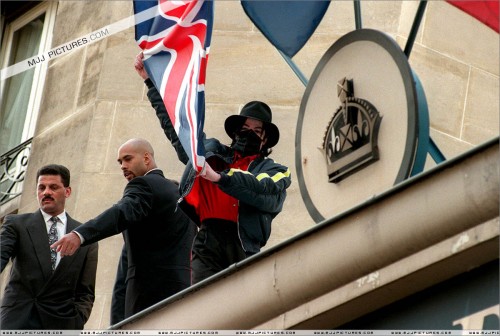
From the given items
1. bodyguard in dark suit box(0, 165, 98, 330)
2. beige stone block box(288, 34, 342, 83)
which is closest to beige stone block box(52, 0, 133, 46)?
beige stone block box(288, 34, 342, 83)

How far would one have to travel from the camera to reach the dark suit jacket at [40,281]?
42.1ft

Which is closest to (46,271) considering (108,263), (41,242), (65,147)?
(41,242)

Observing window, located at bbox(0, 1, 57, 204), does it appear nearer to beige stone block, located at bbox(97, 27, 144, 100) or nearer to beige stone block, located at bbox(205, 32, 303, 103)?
beige stone block, located at bbox(97, 27, 144, 100)

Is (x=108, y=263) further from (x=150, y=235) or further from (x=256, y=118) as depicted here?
(x=256, y=118)

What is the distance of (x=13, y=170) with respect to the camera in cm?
1891

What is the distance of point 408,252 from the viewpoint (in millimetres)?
9875

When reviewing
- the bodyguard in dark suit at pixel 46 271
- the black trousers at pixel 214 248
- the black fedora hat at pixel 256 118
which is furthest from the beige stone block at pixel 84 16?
the black trousers at pixel 214 248

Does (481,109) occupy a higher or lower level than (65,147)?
lower

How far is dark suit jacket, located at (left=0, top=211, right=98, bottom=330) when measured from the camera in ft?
42.1

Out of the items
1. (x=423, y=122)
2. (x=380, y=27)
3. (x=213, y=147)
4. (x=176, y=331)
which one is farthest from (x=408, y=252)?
(x=380, y=27)

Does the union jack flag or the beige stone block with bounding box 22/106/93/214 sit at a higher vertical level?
the beige stone block with bounding box 22/106/93/214

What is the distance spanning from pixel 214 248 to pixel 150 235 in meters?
0.56

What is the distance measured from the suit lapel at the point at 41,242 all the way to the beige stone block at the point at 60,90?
5.15 metres

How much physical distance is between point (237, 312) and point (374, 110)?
4.85 ft
